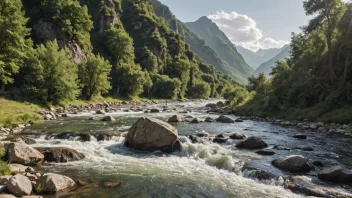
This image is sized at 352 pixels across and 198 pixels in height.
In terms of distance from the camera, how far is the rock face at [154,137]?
74.2 feet

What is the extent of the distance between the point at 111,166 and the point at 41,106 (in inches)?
1540

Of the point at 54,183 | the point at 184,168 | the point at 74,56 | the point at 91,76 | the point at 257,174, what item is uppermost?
the point at 74,56

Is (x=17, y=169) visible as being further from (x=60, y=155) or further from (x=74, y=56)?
(x=74, y=56)

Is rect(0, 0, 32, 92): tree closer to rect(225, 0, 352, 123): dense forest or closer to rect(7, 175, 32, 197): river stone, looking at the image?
rect(7, 175, 32, 197): river stone

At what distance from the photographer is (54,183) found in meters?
12.8

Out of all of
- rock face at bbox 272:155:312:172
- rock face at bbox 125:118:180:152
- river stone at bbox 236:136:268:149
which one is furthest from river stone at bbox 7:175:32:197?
river stone at bbox 236:136:268:149

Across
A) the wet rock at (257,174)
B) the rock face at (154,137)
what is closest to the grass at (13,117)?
the rock face at (154,137)

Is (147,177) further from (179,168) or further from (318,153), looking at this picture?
(318,153)

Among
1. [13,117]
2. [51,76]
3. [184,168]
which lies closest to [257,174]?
[184,168]

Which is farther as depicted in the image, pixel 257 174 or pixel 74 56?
pixel 74 56

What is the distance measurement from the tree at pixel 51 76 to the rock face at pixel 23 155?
38.5 meters

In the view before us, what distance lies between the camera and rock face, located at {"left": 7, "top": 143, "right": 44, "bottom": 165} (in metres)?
16.5

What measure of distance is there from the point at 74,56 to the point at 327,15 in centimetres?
7646

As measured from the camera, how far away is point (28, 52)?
53938 mm
